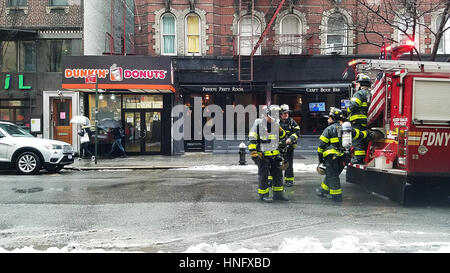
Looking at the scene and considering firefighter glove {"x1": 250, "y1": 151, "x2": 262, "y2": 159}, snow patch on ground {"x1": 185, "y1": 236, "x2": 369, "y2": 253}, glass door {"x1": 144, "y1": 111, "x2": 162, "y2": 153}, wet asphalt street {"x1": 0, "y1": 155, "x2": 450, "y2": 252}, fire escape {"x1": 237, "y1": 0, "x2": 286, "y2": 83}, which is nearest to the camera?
snow patch on ground {"x1": 185, "y1": 236, "x2": 369, "y2": 253}

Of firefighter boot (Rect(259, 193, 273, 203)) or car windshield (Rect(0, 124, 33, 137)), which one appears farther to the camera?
car windshield (Rect(0, 124, 33, 137))

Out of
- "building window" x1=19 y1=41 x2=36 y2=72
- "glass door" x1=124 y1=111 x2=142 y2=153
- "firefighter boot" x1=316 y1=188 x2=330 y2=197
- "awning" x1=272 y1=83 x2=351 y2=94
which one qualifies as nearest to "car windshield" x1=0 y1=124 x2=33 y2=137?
"glass door" x1=124 y1=111 x2=142 y2=153

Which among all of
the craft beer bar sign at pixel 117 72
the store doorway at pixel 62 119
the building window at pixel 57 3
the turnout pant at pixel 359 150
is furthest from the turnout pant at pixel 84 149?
the turnout pant at pixel 359 150

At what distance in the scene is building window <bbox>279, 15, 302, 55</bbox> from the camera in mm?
17702

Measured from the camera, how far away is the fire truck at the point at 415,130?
256 inches

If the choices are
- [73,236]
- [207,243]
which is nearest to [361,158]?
[207,243]

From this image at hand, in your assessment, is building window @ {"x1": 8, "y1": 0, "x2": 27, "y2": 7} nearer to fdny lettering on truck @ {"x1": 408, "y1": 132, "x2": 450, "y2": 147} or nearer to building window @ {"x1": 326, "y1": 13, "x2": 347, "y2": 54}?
building window @ {"x1": 326, "y1": 13, "x2": 347, "y2": 54}

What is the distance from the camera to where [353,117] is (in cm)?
768

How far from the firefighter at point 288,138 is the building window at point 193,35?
10.5 metres

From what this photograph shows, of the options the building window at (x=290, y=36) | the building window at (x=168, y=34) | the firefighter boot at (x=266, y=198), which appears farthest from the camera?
the building window at (x=168, y=34)

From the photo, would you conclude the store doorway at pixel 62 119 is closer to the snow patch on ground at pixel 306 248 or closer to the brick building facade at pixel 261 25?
the brick building facade at pixel 261 25

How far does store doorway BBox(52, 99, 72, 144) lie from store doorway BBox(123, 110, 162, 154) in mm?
3001
